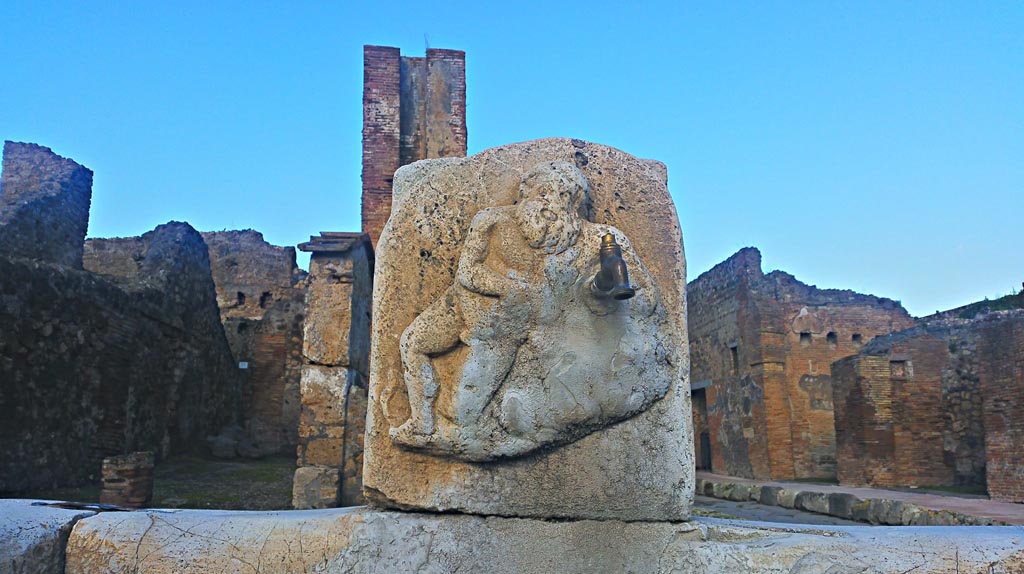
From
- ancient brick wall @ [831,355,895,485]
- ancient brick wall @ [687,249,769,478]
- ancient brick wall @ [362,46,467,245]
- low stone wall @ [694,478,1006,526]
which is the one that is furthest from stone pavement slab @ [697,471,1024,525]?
ancient brick wall @ [362,46,467,245]

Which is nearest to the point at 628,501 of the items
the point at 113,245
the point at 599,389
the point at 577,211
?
the point at 599,389

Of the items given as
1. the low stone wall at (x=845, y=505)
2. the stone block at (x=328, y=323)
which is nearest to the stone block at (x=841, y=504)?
the low stone wall at (x=845, y=505)

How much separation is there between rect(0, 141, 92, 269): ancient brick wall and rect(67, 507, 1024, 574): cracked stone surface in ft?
42.0

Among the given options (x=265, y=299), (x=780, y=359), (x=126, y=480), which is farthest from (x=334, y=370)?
(x=265, y=299)

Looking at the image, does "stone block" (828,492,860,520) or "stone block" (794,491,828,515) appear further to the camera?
"stone block" (794,491,828,515)

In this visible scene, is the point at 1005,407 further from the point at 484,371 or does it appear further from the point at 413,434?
the point at 413,434

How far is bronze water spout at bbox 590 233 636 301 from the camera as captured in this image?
8.36 ft

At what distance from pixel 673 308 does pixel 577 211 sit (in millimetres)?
511

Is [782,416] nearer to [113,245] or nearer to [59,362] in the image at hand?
[59,362]

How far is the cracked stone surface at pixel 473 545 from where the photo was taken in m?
2.64

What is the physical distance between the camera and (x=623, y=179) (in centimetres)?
313

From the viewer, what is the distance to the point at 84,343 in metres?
10.9

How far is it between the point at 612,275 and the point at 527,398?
0.54 meters

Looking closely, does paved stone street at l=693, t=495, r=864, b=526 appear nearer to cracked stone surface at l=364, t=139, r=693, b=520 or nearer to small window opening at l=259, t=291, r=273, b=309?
cracked stone surface at l=364, t=139, r=693, b=520
